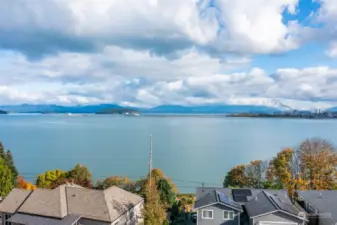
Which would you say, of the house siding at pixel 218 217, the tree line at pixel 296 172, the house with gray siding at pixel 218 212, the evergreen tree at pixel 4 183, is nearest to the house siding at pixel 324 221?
the house with gray siding at pixel 218 212

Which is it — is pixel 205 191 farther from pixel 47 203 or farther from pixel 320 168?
pixel 320 168

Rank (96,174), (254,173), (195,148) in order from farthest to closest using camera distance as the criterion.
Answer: (195,148), (96,174), (254,173)

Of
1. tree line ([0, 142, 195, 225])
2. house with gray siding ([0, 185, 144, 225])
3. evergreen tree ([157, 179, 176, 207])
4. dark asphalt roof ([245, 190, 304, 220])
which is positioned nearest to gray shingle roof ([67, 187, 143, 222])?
house with gray siding ([0, 185, 144, 225])

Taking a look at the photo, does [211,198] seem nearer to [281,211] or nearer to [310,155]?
[281,211]

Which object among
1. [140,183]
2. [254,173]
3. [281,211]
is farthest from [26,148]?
[281,211]

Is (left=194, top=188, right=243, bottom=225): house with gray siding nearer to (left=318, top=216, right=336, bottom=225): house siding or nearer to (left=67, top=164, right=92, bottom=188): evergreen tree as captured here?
(left=318, top=216, right=336, bottom=225): house siding

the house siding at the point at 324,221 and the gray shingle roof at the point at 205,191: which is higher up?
the gray shingle roof at the point at 205,191

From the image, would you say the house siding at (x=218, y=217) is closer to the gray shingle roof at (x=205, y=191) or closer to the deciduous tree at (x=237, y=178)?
the gray shingle roof at (x=205, y=191)
